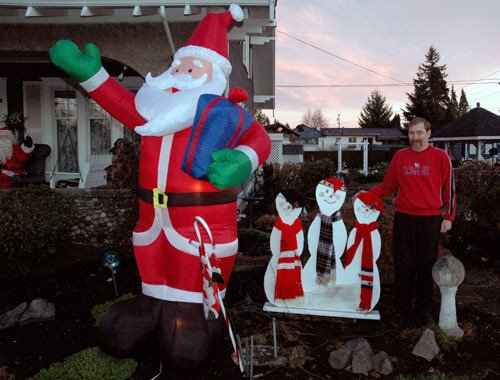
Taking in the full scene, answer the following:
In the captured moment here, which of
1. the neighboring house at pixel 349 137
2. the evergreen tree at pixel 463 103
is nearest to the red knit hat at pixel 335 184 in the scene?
the neighboring house at pixel 349 137

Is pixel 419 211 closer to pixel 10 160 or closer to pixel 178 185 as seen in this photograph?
pixel 178 185

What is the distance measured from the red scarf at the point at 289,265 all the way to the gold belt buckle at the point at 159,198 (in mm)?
1318

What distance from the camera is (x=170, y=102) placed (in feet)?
9.45

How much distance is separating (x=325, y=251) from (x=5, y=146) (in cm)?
559

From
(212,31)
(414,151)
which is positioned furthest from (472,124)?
(212,31)

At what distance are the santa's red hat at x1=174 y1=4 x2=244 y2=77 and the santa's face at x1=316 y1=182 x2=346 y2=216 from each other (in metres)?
1.29

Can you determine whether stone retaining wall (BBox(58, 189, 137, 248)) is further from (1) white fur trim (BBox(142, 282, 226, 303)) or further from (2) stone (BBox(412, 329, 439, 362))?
(2) stone (BBox(412, 329, 439, 362))

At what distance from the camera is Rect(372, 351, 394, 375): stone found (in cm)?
317

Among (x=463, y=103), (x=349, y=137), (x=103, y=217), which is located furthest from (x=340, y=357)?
(x=463, y=103)

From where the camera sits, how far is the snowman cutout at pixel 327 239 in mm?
3879

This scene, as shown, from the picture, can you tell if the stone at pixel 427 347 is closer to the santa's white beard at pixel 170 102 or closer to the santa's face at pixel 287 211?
the santa's face at pixel 287 211

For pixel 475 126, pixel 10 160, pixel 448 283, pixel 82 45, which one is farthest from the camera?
pixel 475 126

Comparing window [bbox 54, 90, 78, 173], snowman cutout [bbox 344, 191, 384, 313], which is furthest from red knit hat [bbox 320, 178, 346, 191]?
window [bbox 54, 90, 78, 173]

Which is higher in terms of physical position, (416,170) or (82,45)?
(82,45)
